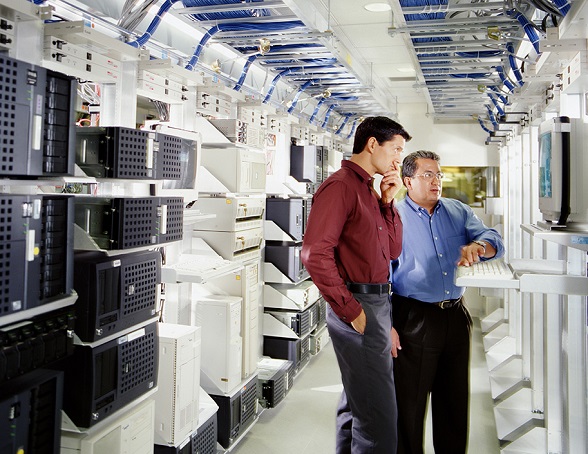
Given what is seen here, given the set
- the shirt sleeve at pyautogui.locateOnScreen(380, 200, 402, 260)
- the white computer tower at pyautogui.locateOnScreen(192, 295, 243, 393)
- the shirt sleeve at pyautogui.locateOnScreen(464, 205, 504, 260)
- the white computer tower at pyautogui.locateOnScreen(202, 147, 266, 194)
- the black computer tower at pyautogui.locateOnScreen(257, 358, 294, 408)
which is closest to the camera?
the shirt sleeve at pyautogui.locateOnScreen(380, 200, 402, 260)

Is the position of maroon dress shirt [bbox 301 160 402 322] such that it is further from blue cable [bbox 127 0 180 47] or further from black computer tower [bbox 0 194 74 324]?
blue cable [bbox 127 0 180 47]

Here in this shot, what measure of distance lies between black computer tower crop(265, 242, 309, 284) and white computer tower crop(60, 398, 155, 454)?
2.36 meters

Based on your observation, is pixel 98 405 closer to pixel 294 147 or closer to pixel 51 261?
pixel 51 261

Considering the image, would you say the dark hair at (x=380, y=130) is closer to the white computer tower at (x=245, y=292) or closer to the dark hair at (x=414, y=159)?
the dark hair at (x=414, y=159)

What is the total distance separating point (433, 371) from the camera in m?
2.72

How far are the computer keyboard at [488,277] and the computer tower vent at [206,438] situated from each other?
1771 mm

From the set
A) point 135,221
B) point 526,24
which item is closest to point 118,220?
point 135,221

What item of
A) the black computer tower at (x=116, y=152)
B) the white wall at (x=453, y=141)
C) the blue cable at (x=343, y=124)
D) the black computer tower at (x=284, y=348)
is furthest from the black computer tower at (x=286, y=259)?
the white wall at (x=453, y=141)

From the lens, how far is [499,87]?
4301 mm

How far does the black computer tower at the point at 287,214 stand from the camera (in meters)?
4.73

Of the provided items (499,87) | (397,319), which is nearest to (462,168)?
(499,87)

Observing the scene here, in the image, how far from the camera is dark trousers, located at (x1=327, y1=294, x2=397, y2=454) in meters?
2.14

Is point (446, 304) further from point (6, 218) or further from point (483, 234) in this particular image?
point (6, 218)

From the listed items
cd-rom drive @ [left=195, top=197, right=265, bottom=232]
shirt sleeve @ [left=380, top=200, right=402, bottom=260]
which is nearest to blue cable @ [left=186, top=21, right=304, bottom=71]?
cd-rom drive @ [left=195, top=197, right=265, bottom=232]
